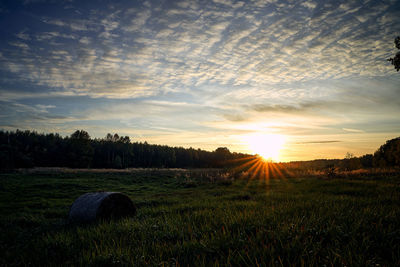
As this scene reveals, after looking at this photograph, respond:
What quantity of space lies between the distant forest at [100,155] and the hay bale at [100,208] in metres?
34.0

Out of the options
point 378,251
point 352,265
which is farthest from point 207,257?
point 378,251

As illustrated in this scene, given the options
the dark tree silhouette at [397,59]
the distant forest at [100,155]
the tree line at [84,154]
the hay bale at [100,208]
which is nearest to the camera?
the hay bale at [100,208]

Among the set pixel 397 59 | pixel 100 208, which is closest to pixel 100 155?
pixel 100 208

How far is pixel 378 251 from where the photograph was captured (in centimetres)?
286

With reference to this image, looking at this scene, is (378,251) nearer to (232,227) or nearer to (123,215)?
(232,227)

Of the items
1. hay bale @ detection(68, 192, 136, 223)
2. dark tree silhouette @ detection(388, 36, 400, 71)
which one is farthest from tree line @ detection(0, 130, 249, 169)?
dark tree silhouette @ detection(388, 36, 400, 71)

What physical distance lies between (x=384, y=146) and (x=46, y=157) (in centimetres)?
10771

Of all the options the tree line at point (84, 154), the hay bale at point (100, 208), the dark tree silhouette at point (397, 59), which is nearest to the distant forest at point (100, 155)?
the tree line at point (84, 154)

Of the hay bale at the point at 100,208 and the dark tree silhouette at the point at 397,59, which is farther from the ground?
the dark tree silhouette at the point at 397,59

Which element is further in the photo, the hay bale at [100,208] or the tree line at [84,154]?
the tree line at [84,154]

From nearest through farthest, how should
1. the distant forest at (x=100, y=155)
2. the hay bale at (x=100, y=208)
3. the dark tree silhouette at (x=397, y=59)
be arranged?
the hay bale at (x=100, y=208)
the dark tree silhouette at (x=397, y=59)
the distant forest at (x=100, y=155)

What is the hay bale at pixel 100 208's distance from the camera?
6.98m

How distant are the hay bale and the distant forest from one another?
33988mm

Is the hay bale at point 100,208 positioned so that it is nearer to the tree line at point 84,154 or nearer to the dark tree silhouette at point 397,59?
the dark tree silhouette at point 397,59
